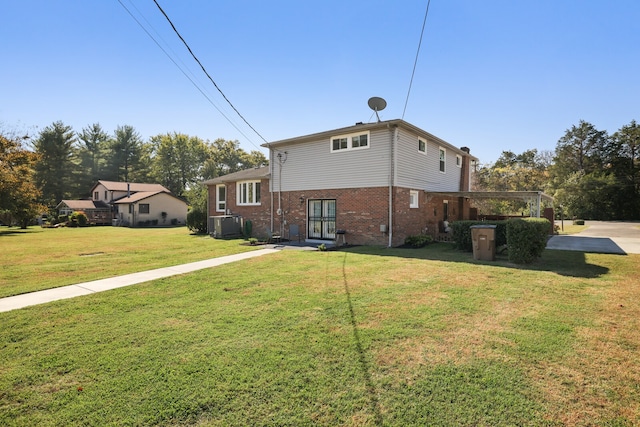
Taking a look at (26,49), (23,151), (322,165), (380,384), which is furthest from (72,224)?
(380,384)

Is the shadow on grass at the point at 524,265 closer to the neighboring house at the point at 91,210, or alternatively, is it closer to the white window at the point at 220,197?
the white window at the point at 220,197

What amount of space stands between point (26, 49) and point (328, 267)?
11310 millimetres

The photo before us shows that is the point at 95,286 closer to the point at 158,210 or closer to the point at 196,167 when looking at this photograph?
the point at 158,210

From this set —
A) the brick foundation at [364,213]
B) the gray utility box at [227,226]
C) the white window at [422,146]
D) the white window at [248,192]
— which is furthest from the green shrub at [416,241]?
the gray utility box at [227,226]

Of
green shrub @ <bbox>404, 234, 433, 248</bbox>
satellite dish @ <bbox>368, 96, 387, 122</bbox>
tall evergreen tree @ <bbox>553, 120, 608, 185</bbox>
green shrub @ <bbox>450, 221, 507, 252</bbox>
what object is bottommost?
green shrub @ <bbox>404, 234, 433, 248</bbox>

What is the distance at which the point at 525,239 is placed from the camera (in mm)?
8578

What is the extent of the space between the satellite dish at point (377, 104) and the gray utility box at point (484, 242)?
691cm

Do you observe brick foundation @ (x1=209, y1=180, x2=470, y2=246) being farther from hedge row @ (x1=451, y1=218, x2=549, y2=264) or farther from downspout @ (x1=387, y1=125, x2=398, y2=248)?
hedge row @ (x1=451, y1=218, x2=549, y2=264)

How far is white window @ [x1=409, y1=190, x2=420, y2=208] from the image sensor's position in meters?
14.0

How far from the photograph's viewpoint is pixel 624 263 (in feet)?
28.7

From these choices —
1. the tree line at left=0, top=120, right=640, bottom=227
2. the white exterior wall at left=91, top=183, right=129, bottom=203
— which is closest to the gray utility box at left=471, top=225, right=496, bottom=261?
the tree line at left=0, top=120, right=640, bottom=227

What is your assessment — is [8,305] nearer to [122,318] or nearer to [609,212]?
[122,318]

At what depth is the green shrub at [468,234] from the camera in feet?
36.7

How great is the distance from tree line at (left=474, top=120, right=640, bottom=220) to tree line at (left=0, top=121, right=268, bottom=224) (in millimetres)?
40770
